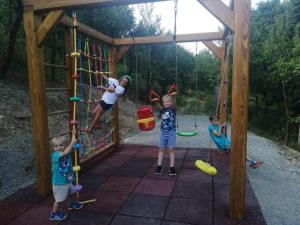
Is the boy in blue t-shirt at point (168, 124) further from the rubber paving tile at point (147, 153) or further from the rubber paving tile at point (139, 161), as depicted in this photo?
the rubber paving tile at point (147, 153)

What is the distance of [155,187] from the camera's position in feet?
14.1

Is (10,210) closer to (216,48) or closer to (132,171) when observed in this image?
(132,171)

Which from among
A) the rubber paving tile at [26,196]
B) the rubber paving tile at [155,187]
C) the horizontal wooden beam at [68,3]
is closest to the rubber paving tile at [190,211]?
the rubber paving tile at [155,187]

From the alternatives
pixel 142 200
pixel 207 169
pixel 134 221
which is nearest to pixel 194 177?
pixel 207 169

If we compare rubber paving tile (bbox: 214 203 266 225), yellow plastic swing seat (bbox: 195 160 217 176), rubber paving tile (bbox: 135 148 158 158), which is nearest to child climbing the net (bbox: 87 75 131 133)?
rubber paving tile (bbox: 135 148 158 158)

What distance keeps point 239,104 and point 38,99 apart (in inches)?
108

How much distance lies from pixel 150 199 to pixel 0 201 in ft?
6.89

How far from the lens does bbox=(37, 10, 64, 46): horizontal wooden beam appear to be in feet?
12.1

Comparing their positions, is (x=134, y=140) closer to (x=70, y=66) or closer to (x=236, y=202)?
(x=70, y=66)

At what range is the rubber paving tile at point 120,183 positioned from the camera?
14.0 ft

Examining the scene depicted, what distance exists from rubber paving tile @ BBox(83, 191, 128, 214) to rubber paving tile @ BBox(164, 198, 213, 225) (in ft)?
2.27

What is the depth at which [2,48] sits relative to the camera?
11.5 metres

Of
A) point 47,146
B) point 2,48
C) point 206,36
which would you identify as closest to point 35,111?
point 47,146

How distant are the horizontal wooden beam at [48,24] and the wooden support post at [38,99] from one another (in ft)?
0.25
